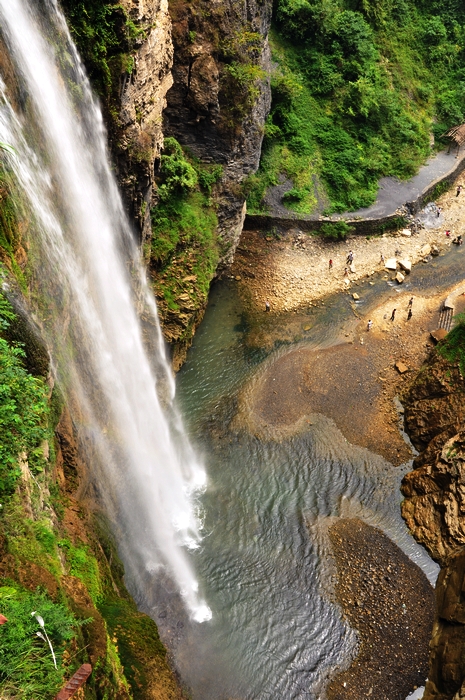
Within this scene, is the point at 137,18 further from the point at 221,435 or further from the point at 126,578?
the point at 126,578

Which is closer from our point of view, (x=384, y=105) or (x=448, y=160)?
Answer: (x=384, y=105)

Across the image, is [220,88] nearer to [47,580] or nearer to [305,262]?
[305,262]

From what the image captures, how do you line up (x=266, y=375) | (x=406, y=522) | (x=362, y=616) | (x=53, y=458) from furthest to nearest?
(x=266, y=375) < (x=406, y=522) < (x=362, y=616) < (x=53, y=458)

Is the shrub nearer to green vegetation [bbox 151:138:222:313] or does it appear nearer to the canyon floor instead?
the canyon floor

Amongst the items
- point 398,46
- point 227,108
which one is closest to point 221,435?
point 227,108

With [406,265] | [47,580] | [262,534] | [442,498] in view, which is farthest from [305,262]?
[47,580]

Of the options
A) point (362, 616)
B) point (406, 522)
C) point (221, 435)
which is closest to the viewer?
point (362, 616)
